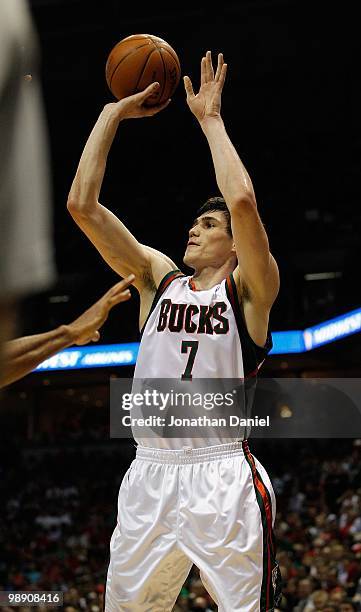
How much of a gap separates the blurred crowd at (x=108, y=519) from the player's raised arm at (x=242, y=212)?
535cm

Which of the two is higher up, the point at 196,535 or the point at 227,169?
the point at 227,169

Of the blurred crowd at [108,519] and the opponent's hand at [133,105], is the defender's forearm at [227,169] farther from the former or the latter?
the blurred crowd at [108,519]

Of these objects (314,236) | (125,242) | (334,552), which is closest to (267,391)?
(314,236)

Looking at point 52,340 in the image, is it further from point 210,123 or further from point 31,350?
point 210,123

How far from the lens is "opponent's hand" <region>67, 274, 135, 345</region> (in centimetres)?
215

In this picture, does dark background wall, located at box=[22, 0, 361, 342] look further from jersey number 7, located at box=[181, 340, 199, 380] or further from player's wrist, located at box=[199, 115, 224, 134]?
jersey number 7, located at box=[181, 340, 199, 380]

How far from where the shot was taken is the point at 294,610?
839 centimetres

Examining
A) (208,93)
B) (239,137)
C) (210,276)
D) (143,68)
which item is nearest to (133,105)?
(143,68)

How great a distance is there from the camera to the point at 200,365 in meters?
3.31

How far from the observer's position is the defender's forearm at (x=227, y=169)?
3.24 m

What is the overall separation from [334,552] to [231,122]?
Result: 35.4 ft

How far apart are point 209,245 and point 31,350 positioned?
189cm

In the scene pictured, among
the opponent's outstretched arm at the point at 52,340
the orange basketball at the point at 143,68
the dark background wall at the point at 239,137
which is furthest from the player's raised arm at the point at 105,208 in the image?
the dark background wall at the point at 239,137

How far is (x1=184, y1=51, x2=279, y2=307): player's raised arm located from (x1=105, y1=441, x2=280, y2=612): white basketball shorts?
28.7 inches
